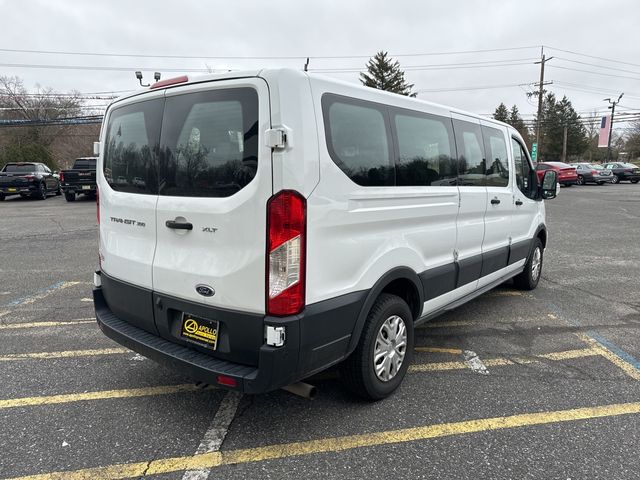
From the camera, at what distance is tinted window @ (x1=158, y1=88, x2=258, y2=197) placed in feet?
7.90

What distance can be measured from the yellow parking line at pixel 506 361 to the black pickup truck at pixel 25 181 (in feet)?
70.0

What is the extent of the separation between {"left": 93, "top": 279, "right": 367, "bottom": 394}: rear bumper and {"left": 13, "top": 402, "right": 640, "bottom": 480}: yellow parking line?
423mm

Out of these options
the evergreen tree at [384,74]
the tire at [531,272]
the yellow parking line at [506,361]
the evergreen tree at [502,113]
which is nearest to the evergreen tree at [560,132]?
the evergreen tree at [502,113]

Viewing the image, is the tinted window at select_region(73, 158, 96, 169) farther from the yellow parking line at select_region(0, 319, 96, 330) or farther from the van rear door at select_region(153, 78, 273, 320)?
the van rear door at select_region(153, 78, 273, 320)

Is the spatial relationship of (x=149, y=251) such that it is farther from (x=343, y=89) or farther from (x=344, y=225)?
(x=343, y=89)

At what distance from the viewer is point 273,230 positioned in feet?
7.61

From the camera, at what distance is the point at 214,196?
8.28ft

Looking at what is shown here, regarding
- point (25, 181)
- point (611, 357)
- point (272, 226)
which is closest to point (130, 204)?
point (272, 226)

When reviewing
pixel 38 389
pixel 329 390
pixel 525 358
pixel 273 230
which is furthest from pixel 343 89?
pixel 38 389

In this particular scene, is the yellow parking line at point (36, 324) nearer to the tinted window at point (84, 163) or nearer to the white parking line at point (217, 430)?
the white parking line at point (217, 430)

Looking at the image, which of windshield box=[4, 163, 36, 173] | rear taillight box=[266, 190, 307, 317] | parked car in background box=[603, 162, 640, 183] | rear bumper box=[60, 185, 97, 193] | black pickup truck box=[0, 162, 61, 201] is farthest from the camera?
parked car in background box=[603, 162, 640, 183]

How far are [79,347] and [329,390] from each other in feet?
7.70

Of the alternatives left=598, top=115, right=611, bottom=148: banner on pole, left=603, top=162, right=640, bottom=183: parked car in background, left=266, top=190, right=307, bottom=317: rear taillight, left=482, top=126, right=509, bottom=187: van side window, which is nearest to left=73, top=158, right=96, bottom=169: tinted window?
left=482, top=126, right=509, bottom=187: van side window

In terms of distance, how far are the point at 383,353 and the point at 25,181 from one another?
2156 cm
